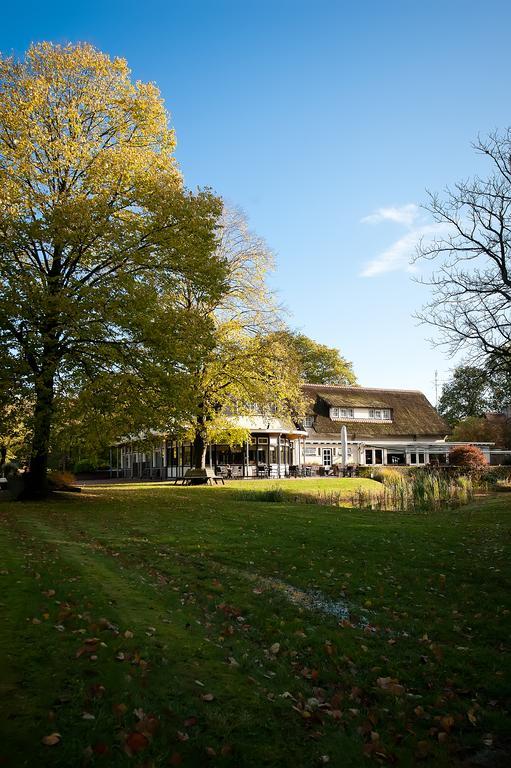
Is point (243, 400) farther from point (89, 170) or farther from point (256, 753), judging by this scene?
point (256, 753)

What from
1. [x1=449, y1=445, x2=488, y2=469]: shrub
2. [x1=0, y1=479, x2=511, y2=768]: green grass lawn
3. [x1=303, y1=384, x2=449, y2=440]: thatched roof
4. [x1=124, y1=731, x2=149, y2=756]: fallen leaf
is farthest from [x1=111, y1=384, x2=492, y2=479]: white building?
[x1=124, y1=731, x2=149, y2=756]: fallen leaf

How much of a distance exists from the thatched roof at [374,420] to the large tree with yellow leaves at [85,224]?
101ft

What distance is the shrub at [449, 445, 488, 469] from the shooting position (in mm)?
31805

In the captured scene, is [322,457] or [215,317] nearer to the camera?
[215,317]

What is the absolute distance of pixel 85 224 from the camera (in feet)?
58.5

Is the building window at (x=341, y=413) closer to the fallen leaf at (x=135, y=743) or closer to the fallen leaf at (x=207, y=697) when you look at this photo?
the fallen leaf at (x=207, y=697)

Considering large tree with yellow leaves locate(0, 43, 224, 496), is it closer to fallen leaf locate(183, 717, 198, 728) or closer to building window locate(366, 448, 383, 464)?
fallen leaf locate(183, 717, 198, 728)

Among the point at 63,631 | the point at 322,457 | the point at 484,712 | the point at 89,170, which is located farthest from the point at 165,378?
the point at 322,457

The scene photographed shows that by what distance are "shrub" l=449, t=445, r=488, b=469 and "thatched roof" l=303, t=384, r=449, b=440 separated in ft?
57.3

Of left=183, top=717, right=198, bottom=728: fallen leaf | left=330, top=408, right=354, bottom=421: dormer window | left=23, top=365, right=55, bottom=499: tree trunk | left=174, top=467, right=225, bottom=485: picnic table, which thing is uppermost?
left=330, top=408, right=354, bottom=421: dormer window

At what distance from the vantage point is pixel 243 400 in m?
29.4

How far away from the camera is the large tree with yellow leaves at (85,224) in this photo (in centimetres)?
1777

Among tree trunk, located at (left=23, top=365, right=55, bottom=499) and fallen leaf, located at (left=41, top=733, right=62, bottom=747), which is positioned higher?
tree trunk, located at (left=23, top=365, right=55, bottom=499)

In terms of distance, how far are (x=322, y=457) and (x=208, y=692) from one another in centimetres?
4483
